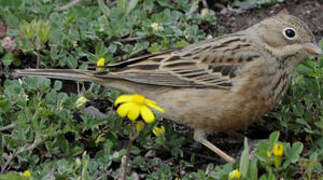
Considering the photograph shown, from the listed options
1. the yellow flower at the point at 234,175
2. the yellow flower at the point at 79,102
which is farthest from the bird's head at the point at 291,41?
the yellow flower at the point at 79,102

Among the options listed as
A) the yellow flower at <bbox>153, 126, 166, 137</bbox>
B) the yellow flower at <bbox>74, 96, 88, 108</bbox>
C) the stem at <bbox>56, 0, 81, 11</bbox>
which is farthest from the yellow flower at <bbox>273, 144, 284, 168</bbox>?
the stem at <bbox>56, 0, 81, 11</bbox>

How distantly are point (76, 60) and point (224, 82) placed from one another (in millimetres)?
1772

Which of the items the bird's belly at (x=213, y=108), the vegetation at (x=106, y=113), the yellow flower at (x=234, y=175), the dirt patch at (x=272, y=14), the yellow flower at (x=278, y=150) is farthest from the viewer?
the dirt patch at (x=272, y=14)

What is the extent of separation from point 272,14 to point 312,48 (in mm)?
2352

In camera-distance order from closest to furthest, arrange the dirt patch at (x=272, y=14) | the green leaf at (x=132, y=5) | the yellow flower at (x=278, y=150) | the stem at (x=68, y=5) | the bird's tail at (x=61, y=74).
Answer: the yellow flower at (x=278, y=150) → the bird's tail at (x=61, y=74) → the green leaf at (x=132, y=5) → the stem at (x=68, y=5) → the dirt patch at (x=272, y=14)

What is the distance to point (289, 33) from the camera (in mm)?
5680

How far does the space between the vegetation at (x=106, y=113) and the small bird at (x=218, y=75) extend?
9.2 inches

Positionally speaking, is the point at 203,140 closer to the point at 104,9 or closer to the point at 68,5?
the point at 104,9

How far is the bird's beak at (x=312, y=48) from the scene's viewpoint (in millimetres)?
5555

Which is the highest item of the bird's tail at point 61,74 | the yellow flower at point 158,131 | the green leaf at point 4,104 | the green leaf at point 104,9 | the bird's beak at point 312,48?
the green leaf at point 104,9

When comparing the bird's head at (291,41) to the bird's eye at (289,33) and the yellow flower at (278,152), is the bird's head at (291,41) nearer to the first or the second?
the bird's eye at (289,33)

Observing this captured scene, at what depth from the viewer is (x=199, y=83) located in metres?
5.61

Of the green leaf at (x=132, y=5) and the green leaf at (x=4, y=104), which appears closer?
the green leaf at (x=4, y=104)

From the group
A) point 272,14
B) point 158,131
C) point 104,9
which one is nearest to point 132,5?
point 104,9
